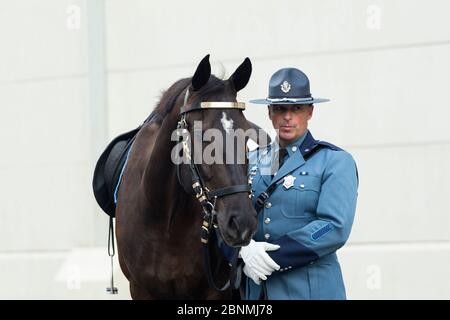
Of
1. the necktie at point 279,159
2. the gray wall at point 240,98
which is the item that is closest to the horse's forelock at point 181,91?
the necktie at point 279,159

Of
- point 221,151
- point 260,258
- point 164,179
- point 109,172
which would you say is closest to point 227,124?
point 221,151

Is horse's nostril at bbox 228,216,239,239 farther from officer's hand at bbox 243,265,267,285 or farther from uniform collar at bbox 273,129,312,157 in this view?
uniform collar at bbox 273,129,312,157

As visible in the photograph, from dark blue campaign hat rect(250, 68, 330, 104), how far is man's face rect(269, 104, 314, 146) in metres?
0.03

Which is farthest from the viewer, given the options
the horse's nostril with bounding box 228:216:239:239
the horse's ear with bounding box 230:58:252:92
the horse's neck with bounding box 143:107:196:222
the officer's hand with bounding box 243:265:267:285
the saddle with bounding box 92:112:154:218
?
the saddle with bounding box 92:112:154:218

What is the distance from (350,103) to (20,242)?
10.8 feet

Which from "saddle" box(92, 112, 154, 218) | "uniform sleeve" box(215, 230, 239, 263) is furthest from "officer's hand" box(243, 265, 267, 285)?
"saddle" box(92, 112, 154, 218)

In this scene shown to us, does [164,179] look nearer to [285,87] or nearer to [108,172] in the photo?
[285,87]

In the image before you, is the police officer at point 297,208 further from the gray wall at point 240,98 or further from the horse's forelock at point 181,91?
the gray wall at point 240,98

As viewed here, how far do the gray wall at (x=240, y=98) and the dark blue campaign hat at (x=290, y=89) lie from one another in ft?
9.87

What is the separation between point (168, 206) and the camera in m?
3.82

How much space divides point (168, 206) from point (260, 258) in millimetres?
812

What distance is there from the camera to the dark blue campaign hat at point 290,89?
3262 millimetres

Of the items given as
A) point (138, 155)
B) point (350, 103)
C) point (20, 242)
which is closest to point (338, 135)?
point (350, 103)

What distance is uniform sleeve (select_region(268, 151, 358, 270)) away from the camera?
3084 mm
